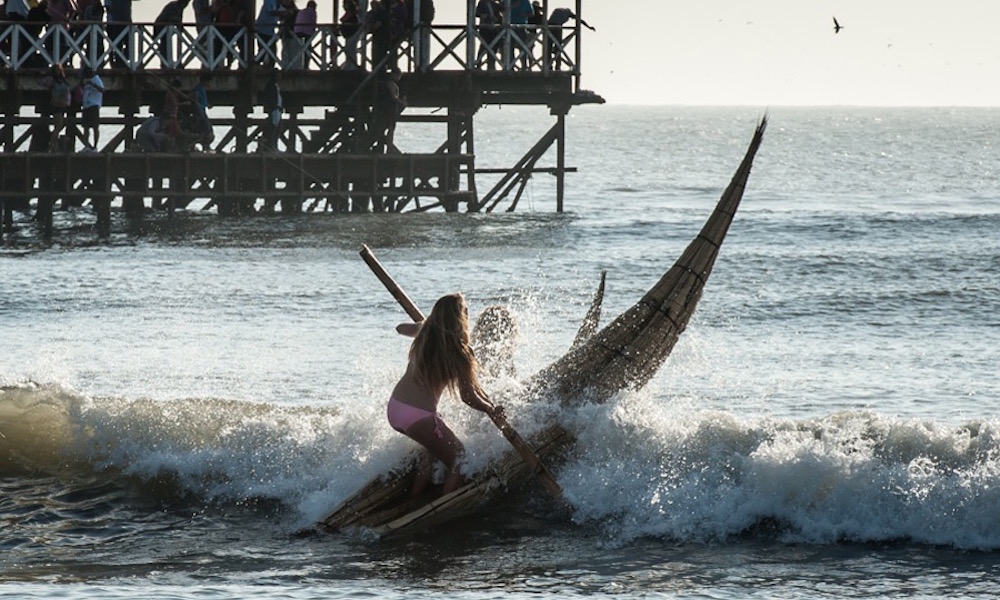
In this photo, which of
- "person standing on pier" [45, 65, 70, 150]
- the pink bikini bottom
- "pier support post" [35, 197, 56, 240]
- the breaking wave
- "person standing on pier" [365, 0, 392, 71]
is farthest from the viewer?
"person standing on pier" [365, 0, 392, 71]

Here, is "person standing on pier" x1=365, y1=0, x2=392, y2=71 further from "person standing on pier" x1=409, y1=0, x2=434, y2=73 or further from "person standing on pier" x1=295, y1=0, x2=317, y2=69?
"person standing on pier" x1=295, y1=0, x2=317, y2=69

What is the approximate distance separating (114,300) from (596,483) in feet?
37.0

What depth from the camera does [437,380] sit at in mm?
9867

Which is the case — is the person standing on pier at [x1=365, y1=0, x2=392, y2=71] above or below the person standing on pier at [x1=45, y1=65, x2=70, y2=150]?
above

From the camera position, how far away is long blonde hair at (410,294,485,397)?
31.9 ft

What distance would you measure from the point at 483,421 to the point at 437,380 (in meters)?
1.09

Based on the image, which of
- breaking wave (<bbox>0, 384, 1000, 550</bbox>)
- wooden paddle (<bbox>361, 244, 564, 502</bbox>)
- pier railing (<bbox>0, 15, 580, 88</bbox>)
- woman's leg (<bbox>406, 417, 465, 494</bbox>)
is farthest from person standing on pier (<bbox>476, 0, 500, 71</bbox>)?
woman's leg (<bbox>406, 417, 465, 494</bbox>)

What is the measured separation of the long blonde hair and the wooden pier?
1708 centimetres

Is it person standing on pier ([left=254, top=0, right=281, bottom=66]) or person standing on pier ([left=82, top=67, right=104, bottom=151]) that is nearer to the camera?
person standing on pier ([left=82, top=67, right=104, bottom=151])

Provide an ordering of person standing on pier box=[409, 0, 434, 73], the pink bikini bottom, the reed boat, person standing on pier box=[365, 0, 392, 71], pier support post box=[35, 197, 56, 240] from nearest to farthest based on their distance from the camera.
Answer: the pink bikini bottom, the reed boat, pier support post box=[35, 197, 56, 240], person standing on pier box=[365, 0, 392, 71], person standing on pier box=[409, 0, 434, 73]

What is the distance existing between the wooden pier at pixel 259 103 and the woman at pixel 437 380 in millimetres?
16850

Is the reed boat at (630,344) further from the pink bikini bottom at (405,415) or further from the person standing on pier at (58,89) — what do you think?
the person standing on pier at (58,89)

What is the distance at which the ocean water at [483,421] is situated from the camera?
968 centimetres

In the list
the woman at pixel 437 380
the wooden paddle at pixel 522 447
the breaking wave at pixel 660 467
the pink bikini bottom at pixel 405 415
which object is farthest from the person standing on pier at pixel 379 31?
the pink bikini bottom at pixel 405 415
